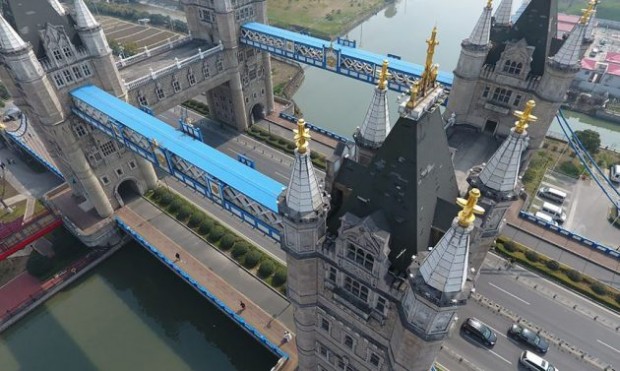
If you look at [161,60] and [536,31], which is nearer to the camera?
[536,31]

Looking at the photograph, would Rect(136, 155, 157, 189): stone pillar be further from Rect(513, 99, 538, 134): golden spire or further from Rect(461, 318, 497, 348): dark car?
Rect(513, 99, 538, 134): golden spire

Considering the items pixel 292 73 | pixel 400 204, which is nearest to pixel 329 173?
pixel 400 204

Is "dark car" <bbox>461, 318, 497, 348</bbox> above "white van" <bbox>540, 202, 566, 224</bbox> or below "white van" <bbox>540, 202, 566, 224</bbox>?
below

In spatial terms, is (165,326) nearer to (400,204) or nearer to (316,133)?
(400,204)

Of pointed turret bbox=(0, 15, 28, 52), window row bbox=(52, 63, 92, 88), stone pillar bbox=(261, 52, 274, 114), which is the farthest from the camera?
stone pillar bbox=(261, 52, 274, 114)

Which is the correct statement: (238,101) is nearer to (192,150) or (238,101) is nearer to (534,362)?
(192,150)

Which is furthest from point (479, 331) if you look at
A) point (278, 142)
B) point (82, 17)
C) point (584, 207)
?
point (82, 17)

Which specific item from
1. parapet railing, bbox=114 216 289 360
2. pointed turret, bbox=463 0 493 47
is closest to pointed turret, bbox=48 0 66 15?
parapet railing, bbox=114 216 289 360
